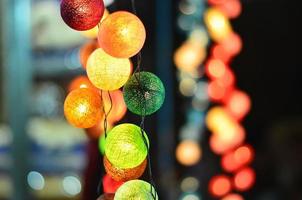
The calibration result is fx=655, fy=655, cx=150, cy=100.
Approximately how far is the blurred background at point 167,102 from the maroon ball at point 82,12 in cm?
124

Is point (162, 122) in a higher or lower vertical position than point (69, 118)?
lower

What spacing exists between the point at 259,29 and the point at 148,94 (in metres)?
2.88

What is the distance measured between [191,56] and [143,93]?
4.97 feet

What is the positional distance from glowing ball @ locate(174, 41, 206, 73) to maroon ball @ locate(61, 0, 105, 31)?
150cm

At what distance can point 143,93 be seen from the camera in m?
0.75

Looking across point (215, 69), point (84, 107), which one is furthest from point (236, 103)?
point (84, 107)

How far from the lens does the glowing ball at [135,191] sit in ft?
2.32

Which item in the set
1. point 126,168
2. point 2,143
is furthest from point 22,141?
point 126,168

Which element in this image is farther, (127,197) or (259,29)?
(259,29)

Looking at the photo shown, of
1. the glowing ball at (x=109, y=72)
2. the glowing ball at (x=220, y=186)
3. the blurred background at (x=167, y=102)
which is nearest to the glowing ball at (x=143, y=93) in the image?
the glowing ball at (x=109, y=72)

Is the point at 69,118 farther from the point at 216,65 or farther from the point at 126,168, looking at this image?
the point at 216,65

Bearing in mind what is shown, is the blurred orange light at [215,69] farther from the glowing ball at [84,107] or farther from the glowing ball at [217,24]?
the glowing ball at [84,107]

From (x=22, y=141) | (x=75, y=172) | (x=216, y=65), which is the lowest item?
(x=75, y=172)

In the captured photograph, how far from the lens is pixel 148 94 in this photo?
2.46 feet
